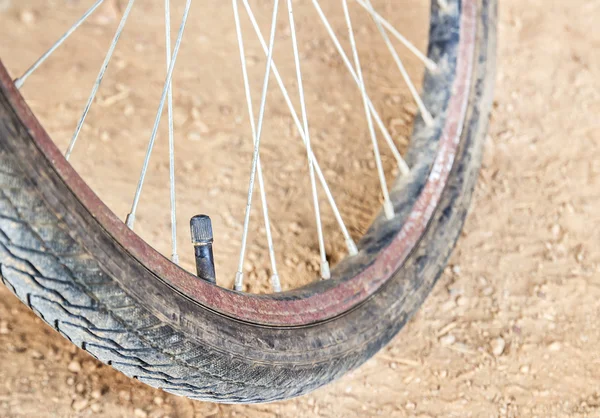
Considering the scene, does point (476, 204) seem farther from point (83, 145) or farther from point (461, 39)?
point (83, 145)

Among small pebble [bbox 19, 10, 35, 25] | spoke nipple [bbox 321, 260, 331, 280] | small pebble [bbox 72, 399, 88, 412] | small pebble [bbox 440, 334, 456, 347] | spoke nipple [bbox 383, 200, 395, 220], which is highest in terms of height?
spoke nipple [bbox 383, 200, 395, 220]

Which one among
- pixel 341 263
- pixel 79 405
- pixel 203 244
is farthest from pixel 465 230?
pixel 79 405

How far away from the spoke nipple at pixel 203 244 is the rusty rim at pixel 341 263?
5cm

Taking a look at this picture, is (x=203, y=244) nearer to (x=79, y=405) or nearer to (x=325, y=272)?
(x=325, y=272)

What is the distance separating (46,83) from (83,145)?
0.35 metres

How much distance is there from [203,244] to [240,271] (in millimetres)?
120

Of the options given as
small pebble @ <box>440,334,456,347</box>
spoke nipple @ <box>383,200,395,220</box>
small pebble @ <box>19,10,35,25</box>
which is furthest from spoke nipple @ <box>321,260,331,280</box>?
small pebble @ <box>19,10,35,25</box>

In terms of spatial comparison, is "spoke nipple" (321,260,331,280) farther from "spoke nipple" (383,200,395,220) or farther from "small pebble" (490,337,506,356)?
"small pebble" (490,337,506,356)

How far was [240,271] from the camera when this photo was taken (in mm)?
1379

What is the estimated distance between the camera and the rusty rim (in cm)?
106

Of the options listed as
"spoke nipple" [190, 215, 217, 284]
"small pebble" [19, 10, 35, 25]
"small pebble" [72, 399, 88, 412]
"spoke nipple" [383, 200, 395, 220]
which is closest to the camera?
"spoke nipple" [190, 215, 217, 284]

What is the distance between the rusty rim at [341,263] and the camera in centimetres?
106

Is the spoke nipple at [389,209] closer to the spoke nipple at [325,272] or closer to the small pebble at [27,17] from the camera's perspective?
the spoke nipple at [325,272]

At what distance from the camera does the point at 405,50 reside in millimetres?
2492
